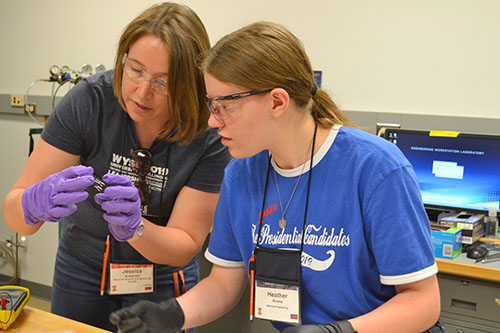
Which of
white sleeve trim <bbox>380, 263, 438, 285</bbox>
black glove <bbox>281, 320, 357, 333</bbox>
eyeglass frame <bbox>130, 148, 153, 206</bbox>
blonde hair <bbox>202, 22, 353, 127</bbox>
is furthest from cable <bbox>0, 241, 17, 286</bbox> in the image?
white sleeve trim <bbox>380, 263, 438, 285</bbox>

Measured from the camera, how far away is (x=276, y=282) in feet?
4.09

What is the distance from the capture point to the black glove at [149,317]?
1118 mm

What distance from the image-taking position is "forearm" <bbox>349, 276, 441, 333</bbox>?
108cm

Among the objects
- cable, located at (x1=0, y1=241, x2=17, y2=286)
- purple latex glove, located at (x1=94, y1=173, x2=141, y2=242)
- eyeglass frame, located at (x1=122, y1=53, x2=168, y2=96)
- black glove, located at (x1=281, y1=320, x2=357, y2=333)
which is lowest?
cable, located at (x1=0, y1=241, x2=17, y2=286)

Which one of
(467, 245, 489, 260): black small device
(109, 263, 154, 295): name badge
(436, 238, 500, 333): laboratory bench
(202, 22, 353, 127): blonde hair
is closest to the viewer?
(202, 22, 353, 127): blonde hair

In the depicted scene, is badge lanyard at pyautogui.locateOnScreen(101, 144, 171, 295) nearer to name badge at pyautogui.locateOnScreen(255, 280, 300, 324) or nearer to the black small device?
name badge at pyautogui.locateOnScreen(255, 280, 300, 324)

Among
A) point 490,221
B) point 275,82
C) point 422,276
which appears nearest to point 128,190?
point 275,82

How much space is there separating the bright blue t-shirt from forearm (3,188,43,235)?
2.02ft

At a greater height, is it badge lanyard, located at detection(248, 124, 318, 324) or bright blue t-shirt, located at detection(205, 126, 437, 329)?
bright blue t-shirt, located at detection(205, 126, 437, 329)

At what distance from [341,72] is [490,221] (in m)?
1.24

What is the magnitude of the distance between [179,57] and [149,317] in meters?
0.67

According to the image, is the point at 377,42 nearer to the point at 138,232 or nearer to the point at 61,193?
the point at 138,232

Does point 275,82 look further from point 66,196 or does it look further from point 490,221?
point 490,221

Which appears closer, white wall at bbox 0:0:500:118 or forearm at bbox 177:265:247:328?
forearm at bbox 177:265:247:328
